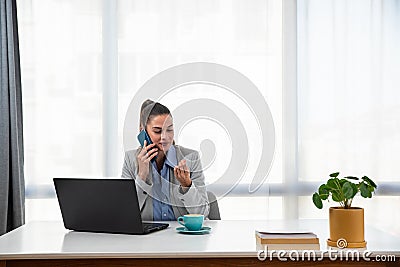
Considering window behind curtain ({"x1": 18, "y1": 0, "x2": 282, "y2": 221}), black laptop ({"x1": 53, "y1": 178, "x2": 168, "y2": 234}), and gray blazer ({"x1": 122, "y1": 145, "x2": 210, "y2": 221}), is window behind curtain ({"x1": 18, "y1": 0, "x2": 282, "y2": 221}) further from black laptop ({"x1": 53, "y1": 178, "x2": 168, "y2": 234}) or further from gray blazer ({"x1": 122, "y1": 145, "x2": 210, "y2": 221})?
black laptop ({"x1": 53, "y1": 178, "x2": 168, "y2": 234})

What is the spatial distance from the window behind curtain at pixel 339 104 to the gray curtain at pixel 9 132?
5.87 feet

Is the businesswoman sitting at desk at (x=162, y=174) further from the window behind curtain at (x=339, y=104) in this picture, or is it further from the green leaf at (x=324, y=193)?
the window behind curtain at (x=339, y=104)

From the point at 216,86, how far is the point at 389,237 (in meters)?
2.09

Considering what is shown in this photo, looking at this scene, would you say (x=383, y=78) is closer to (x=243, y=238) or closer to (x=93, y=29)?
(x=93, y=29)

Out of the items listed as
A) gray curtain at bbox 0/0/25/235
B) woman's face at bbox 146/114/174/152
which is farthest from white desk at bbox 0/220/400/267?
gray curtain at bbox 0/0/25/235

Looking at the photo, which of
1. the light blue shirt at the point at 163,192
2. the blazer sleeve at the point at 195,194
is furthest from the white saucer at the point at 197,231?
the light blue shirt at the point at 163,192

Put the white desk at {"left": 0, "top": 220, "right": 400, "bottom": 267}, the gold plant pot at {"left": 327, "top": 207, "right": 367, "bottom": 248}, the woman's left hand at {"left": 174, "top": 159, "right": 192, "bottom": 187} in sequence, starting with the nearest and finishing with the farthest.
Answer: the white desk at {"left": 0, "top": 220, "right": 400, "bottom": 267} → the gold plant pot at {"left": 327, "top": 207, "right": 367, "bottom": 248} → the woman's left hand at {"left": 174, "top": 159, "right": 192, "bottom": 187}

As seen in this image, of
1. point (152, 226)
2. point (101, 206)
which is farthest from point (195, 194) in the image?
point (101, 206)

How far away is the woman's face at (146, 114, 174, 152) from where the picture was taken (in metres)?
3.28

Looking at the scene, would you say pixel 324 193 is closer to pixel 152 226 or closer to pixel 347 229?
pixel 347 229

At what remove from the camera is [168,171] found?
3342 millimetres

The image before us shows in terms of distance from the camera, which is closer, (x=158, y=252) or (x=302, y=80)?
(x=158, y=252)

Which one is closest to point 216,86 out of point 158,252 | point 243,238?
point 243,238

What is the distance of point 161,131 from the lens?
330cm
